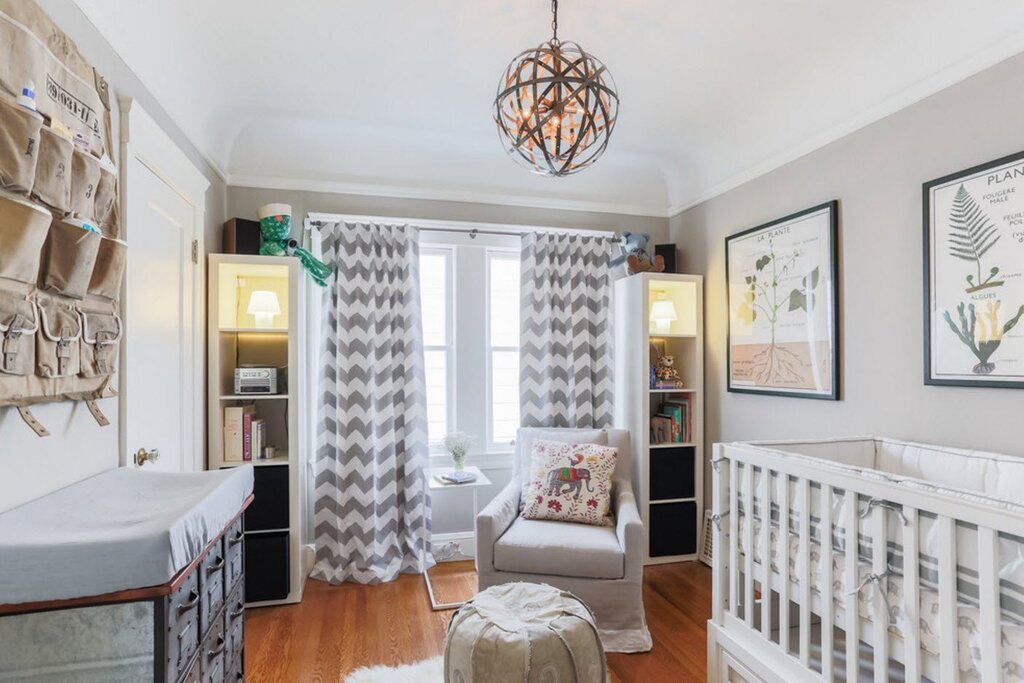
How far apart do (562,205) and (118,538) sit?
316cm

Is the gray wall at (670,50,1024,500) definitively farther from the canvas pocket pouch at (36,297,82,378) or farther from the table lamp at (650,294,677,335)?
the canvas pocket pouch at (36,297,82,378)

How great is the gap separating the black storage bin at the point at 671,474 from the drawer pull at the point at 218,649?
2.52 m

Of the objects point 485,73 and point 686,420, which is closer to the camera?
point 485,73

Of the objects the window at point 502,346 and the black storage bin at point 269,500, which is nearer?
the black storage bin at point 269,500

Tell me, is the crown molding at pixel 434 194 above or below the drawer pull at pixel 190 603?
above

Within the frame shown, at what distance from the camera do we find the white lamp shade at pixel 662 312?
11.6 ft

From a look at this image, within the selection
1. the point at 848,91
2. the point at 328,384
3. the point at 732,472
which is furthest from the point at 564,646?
the point at 848,91

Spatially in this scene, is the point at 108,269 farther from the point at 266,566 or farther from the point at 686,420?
the point at 686,420

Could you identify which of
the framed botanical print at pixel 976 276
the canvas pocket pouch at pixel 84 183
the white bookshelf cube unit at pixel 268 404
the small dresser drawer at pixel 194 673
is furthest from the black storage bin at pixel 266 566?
the framed botanical print at pixel 976 276

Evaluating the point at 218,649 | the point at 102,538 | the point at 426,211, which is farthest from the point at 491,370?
the point at 102,538

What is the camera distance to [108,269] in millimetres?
1551

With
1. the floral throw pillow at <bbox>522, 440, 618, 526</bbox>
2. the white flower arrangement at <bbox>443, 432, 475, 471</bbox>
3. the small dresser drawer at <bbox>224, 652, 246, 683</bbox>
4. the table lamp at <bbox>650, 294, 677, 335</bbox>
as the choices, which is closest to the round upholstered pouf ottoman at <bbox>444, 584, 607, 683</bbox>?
the small dresser drawer at <bbox>224, 652, 246, 683</bbox>

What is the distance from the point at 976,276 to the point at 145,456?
119 inches

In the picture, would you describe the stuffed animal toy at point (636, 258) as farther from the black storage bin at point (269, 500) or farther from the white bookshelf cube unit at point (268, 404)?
the black storage bin at point (269, 500)
